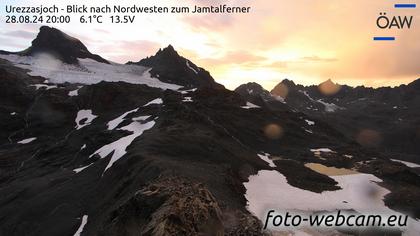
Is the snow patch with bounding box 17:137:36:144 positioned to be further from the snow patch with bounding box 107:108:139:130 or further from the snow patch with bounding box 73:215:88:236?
the snow patch with bounding box 73:215:88:236

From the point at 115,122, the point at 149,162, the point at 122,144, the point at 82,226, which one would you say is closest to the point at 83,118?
the point at 115,122

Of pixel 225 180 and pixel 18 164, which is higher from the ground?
pixel 225 180

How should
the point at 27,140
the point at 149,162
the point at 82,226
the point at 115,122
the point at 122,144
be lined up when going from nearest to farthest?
the point at 82,226 → the point at 149,162 → the point at 122,144 → the point at 115,122 → the point at 27,140

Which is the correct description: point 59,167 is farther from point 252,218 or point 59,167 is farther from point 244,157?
point 252,218

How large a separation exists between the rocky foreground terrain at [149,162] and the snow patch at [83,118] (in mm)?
409

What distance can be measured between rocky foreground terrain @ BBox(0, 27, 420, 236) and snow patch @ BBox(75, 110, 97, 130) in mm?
409

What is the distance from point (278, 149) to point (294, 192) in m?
42.6

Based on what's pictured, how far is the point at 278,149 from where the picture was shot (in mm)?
95625

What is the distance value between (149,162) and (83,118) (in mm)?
74272

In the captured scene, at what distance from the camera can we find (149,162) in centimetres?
4741

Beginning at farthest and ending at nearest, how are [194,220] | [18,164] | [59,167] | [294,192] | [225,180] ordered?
1. [18,164]
2. [59,167]
3. [294,192]
4. [225,180]
5. [194,220]

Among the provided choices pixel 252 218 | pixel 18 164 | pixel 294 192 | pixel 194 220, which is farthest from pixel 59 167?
pixel 194 220

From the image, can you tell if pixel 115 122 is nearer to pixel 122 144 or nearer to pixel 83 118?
pixel 83 118

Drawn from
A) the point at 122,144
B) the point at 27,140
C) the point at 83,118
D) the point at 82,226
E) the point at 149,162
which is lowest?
the point at 27,140
